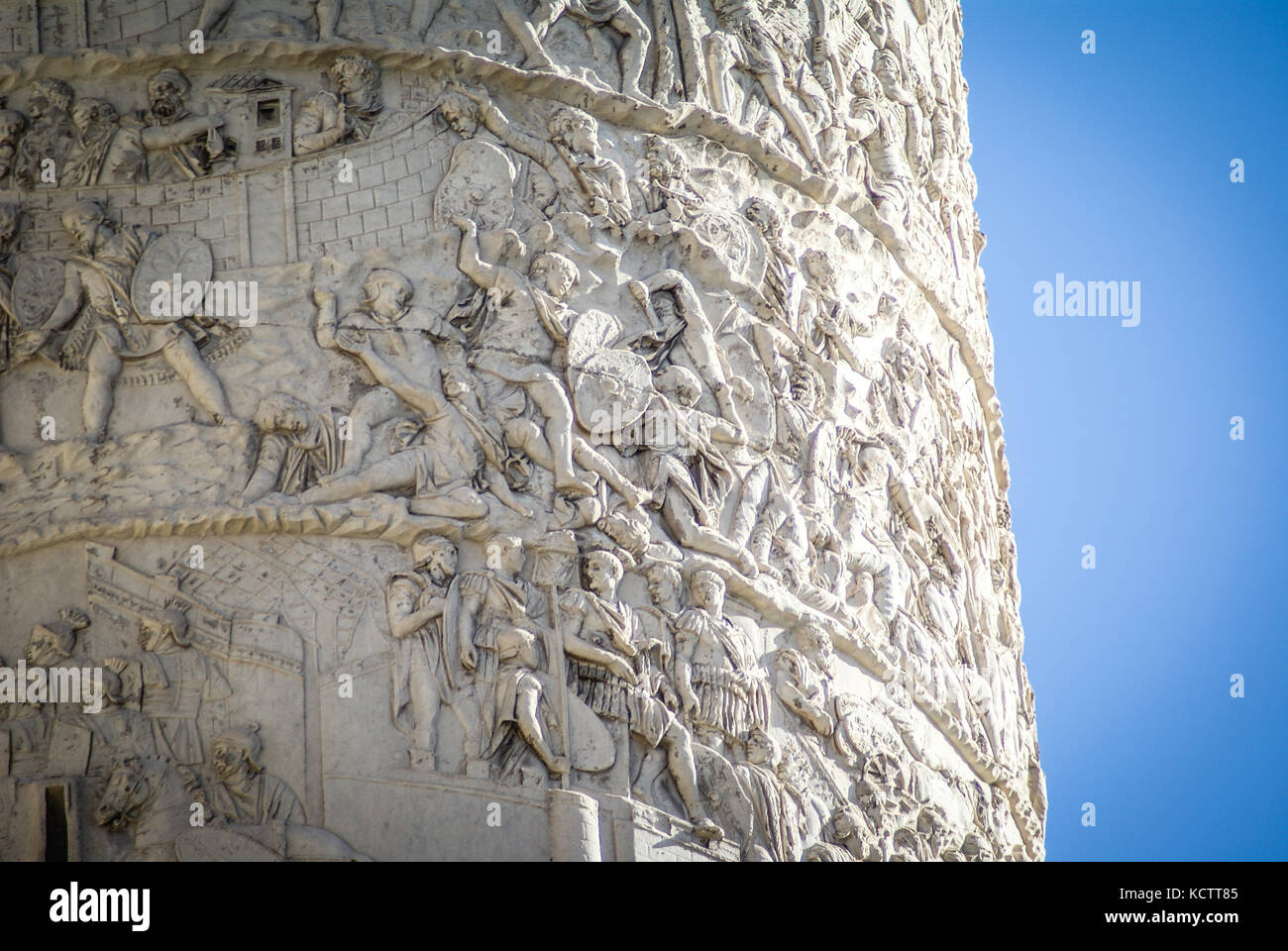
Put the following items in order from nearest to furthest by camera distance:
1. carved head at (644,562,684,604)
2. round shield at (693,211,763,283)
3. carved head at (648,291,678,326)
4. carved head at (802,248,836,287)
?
carved head at (644,562,684,604), carved head at (648,291,678,326), round shield at (693,211,763,283), carved head at (802,248,836,287)

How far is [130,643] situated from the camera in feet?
31.3

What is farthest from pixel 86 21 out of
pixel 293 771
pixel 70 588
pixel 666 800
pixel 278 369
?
pixel 666 800

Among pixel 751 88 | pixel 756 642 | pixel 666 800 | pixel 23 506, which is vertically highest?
pixel 751 88

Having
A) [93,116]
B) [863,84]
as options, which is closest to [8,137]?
→ [93,116]

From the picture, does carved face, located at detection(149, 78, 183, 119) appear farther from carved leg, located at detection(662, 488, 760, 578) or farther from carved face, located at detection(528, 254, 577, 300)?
carved leg, located at detection(662, 488, 760, 578)

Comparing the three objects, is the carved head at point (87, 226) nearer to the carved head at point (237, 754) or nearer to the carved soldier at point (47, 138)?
the carved soldier at point (47, 138)

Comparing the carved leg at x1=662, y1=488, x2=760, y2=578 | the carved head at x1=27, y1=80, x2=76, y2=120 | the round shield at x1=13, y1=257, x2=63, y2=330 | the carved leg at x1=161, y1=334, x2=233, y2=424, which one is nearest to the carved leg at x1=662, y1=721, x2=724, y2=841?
the carved leg at x1=662, y1=488, x2=760, y2=578

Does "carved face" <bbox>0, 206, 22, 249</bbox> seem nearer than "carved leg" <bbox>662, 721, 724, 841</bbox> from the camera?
No

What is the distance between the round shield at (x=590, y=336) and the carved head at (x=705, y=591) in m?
1.14

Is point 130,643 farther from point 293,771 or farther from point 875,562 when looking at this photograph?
point 875,562

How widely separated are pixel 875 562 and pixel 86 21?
4700mm

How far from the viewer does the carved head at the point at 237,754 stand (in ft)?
30.4

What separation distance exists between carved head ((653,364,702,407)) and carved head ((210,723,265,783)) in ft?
8.58

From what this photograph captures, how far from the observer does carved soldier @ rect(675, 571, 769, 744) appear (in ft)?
32.9
